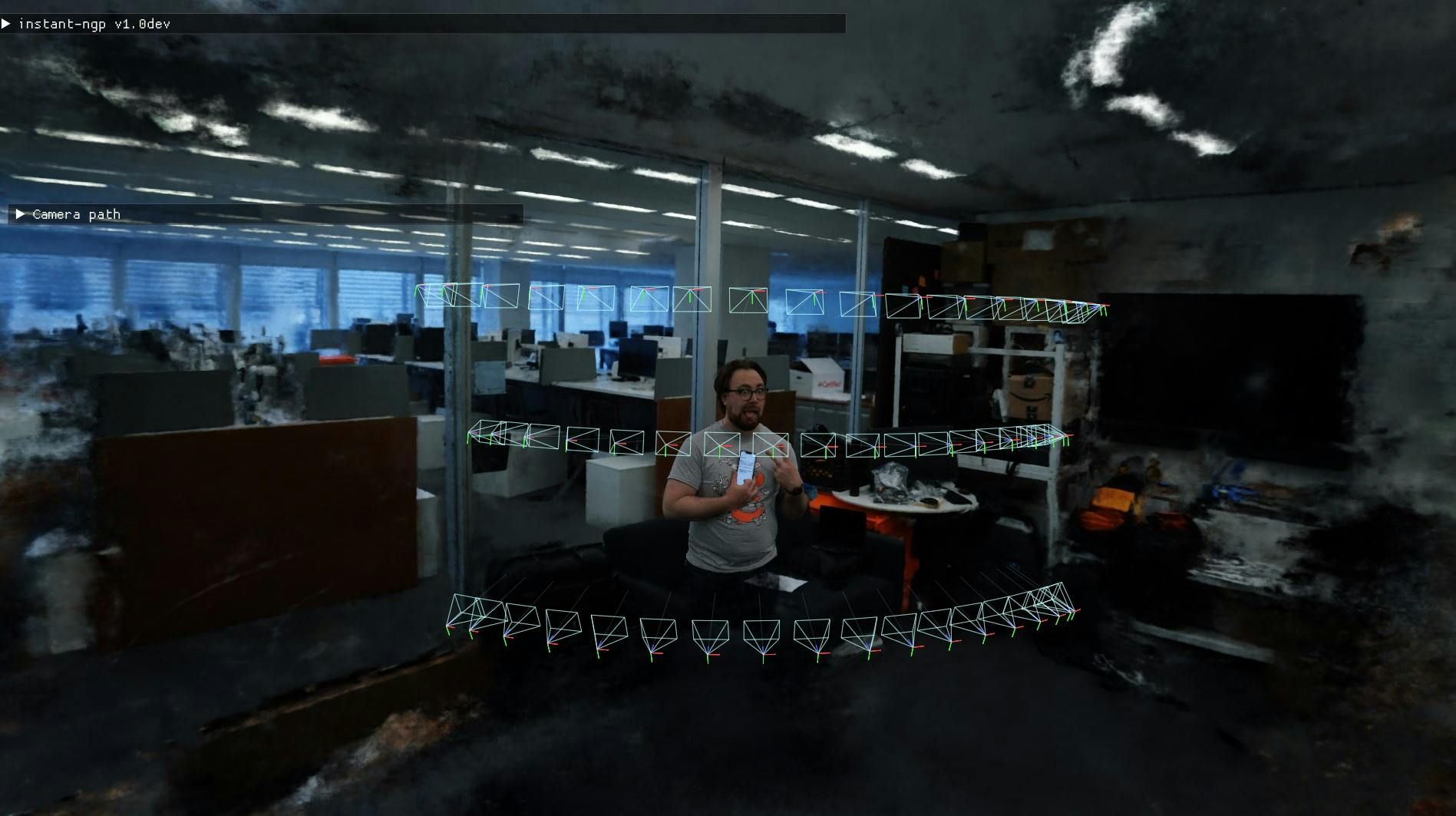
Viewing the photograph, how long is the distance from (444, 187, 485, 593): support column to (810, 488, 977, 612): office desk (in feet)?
4.71

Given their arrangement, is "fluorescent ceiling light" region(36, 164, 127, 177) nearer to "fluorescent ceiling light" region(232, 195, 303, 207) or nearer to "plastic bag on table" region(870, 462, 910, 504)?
"fluorescent ceiling light" region(232, 195, 303, 207)

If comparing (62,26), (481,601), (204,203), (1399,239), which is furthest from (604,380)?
(1399,239)

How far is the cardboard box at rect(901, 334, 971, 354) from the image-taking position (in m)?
2.90

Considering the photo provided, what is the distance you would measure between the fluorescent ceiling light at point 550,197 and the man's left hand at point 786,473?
1.53 metres

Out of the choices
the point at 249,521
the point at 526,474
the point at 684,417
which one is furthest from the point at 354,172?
the point at 526,474

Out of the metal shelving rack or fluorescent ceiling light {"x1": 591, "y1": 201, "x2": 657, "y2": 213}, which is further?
fluorescent ceiling light {"x1": 591, "y1": 201, "x2": 657, "y2": 213}

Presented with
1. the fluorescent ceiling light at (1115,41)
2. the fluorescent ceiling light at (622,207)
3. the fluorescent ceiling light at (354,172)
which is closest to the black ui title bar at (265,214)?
the fluorescent ceiling light at (354,172)

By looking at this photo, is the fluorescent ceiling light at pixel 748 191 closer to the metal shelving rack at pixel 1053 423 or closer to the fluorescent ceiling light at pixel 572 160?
the fluorescent ceiling light at pixel 572 160

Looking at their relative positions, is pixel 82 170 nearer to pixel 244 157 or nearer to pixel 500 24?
pixel 244 157

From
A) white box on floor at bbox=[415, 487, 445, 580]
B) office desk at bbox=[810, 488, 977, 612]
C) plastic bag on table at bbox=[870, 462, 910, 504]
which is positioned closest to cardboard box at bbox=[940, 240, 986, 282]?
plastic bag on table at bbox=[870, 462, 910, 504]

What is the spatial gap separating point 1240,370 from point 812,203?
2433 mm

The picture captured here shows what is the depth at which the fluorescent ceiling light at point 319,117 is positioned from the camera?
1973 millimetres

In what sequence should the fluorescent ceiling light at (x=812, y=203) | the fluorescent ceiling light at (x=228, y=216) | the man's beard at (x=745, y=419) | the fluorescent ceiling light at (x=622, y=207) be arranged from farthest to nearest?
1. the fluorescent ceiling light at (x=812, y=203)
2. the fluorescent ceiling light at (x=622, y=207)
3. the man's beard at (x=745, y=419)
4. the fluorescent ceiling light at (x=228, y=216)

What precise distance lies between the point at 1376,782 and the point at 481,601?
9.61ft
